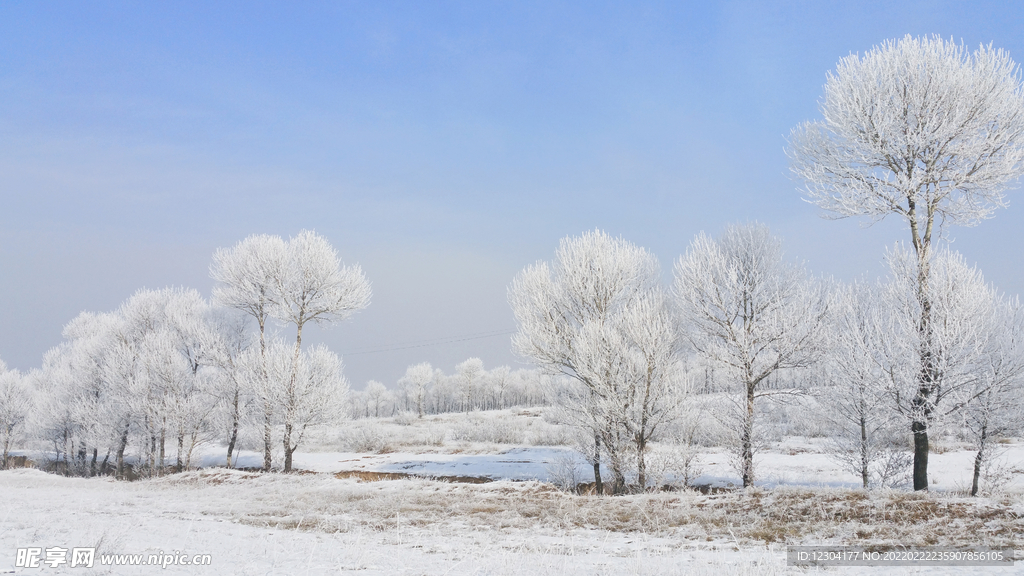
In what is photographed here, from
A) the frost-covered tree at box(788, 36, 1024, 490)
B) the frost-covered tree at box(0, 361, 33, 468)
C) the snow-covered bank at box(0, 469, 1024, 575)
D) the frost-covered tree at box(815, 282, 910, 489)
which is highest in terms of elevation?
the frost-covered tree at box(788, 36, 1024, 490)

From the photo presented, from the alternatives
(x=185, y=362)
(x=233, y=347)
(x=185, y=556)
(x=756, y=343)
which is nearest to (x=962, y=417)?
(x=756, y=343)

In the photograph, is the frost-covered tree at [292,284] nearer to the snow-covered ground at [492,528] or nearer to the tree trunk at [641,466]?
the snow-covered ground at [492,528]

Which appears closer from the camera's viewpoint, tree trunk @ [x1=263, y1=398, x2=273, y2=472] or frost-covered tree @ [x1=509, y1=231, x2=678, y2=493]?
frost-covered tree @ [x1=509, y1=231, x2=678, y2=493]

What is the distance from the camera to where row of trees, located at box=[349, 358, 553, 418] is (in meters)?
112

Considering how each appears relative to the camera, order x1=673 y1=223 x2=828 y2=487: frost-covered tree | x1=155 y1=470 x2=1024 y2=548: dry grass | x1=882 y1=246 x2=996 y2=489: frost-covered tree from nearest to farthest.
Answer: x1=155 y1=470 x2=1024 y2=548: dry grass → x1=882 y1=246 x2=996 y2=489: frost-covered tree → x1=673 y1=223 x2=828 y2=487: frost-covered tree

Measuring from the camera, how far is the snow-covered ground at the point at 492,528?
6.13 m

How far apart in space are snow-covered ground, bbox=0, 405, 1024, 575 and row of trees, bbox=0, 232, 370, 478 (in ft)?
21.2

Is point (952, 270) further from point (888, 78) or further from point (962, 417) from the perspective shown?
point (888, 78)

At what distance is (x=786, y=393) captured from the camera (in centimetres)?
1544

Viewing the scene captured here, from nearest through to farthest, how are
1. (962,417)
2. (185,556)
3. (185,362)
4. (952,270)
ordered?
(185,556)
(962,417)
(952,270)
(185,362)

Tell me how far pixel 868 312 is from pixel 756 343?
4049 millimetres

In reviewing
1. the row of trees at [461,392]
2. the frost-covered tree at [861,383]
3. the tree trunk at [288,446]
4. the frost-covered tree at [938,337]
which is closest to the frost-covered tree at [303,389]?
the tree trunk at [288,446]

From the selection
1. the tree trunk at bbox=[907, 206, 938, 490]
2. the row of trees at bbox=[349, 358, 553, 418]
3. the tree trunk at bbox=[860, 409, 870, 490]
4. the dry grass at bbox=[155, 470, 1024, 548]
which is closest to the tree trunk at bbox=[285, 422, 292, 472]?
the dry grass at bbox=[155, 470, 1024, 548]

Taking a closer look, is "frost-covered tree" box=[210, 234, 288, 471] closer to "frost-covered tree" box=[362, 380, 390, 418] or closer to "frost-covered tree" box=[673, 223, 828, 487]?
"frost-covered tree" box=[673, 223, 828, 487]
